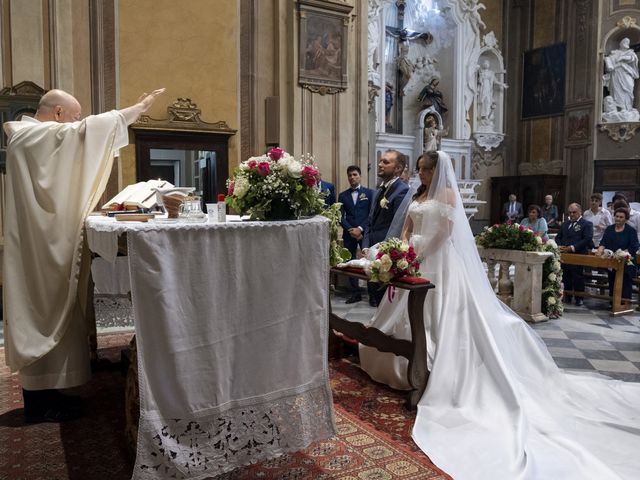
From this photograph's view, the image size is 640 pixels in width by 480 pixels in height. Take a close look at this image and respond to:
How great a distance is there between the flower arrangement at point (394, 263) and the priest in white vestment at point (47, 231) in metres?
1.82

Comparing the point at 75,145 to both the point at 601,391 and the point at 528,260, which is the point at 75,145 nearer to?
the point at 601,391

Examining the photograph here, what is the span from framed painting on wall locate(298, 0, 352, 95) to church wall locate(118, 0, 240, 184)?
3.05ft

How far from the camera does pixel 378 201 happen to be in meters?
6.19

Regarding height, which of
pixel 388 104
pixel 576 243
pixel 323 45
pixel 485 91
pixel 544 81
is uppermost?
pixel 544 81

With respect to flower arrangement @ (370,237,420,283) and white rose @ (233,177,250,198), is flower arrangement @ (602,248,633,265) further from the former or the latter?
white rose @ (233,177,250,198)

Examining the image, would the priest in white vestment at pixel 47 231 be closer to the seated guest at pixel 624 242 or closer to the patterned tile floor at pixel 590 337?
the patterned tile floor at pixel 590 337

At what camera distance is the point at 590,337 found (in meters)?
6.21

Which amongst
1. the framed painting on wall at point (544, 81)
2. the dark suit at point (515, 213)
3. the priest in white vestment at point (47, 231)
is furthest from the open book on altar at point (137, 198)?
the framed painting on wall at point (544, 81)

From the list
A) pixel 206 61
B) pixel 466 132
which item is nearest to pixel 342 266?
pixel 206 61

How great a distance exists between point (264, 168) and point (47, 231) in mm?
1344

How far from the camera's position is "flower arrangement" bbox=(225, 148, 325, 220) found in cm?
299

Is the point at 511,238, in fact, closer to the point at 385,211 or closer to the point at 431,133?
the point at 385,211

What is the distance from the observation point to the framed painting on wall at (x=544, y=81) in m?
16.9

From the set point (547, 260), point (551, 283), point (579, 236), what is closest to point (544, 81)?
point (579, 236)
